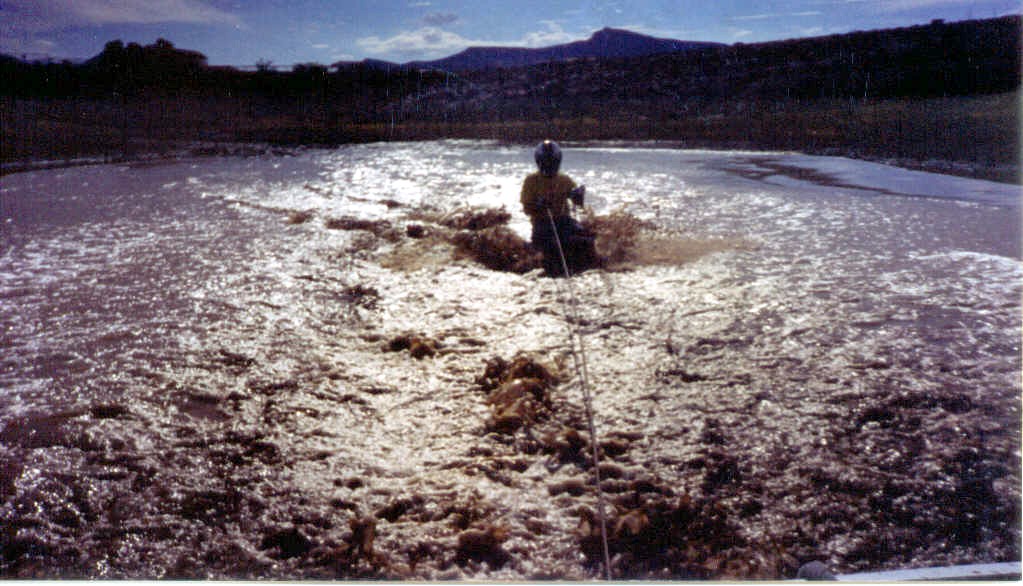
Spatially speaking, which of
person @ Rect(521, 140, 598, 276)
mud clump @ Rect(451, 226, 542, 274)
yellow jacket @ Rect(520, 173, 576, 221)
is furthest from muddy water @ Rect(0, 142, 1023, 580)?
yellow jacket @ Rect(520, 173, 576, 221)

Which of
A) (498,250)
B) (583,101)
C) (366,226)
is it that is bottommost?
(498,250)

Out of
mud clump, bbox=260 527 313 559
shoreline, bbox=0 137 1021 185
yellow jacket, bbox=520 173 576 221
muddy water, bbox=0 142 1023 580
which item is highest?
shoreline, bbox=0 137 1021 185

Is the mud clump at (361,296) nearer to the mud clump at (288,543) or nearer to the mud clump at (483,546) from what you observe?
the mud clump at (288,543)

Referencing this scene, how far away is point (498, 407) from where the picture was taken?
328 centimetres

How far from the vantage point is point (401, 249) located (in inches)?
261

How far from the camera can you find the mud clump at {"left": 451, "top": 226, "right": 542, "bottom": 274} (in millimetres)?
5898

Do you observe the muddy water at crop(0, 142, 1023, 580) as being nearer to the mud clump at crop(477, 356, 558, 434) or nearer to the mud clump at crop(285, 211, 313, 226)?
the mud clump at crop(477, 356, 558, 434)

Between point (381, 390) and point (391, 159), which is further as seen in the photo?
point (391, 159)

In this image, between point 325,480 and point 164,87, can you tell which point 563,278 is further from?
point 164,87

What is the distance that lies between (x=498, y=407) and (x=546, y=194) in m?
3.54

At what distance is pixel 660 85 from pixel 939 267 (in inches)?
656

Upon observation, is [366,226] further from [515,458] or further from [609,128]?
[609,128]

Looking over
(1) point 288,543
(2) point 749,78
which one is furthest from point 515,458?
(2) point 749,78

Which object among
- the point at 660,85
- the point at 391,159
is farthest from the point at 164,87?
the point at 660,85
